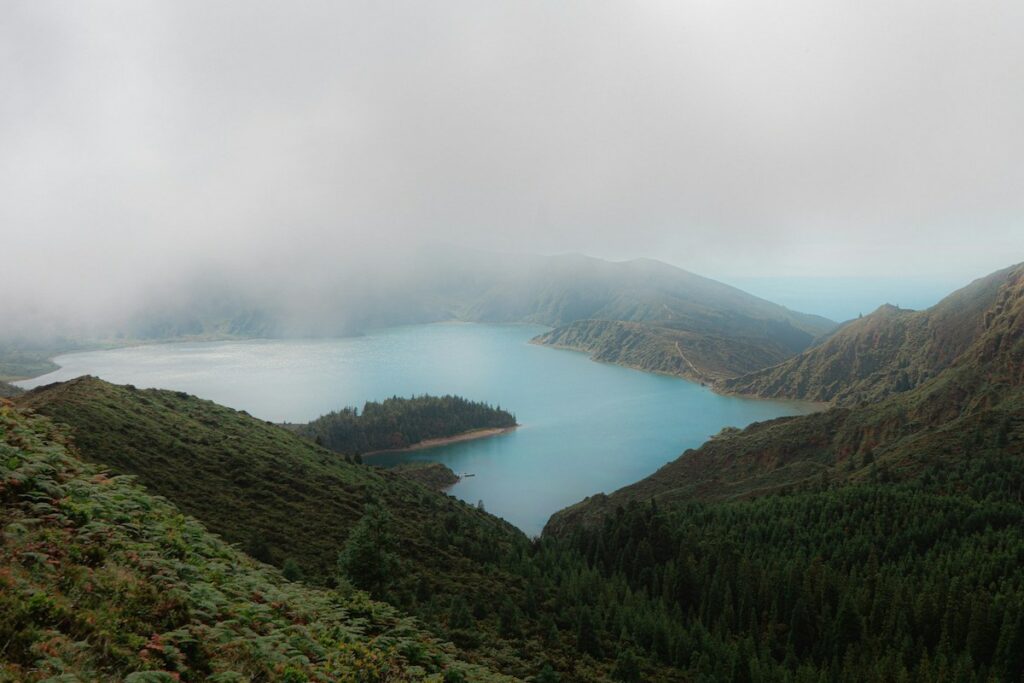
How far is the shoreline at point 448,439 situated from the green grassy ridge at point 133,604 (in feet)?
490

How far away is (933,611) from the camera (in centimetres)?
4947

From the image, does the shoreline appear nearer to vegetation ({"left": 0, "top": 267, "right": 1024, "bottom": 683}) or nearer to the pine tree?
vegetation ({"left": 0, "top": 267, "right": 1024, "bottom": 683})

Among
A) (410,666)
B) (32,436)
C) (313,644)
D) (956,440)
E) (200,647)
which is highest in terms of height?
(32,436)

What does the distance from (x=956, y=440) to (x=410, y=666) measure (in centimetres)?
10307

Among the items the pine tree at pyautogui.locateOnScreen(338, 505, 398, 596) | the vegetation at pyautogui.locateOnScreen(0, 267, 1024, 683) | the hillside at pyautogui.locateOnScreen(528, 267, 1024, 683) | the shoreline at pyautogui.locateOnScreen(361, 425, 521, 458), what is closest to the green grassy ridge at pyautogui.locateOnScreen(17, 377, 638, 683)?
the vegetation at pyautogui.locateOnScreen(0, 267, 1024, 683)

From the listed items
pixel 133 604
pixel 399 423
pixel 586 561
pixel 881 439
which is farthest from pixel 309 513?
pixel 399 423

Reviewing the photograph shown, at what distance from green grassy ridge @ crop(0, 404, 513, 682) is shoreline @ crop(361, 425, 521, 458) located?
149m

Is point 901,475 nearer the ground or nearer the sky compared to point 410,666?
nearer the ground

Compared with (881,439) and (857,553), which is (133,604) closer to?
(857,553)

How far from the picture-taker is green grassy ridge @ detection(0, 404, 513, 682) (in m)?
8.82

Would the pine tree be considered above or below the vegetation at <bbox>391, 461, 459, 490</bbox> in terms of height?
above

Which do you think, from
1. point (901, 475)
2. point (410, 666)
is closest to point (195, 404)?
point (410, 666)

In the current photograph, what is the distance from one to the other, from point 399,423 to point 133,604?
168 meters

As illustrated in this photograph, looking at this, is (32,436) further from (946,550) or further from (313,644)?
(946,550)
